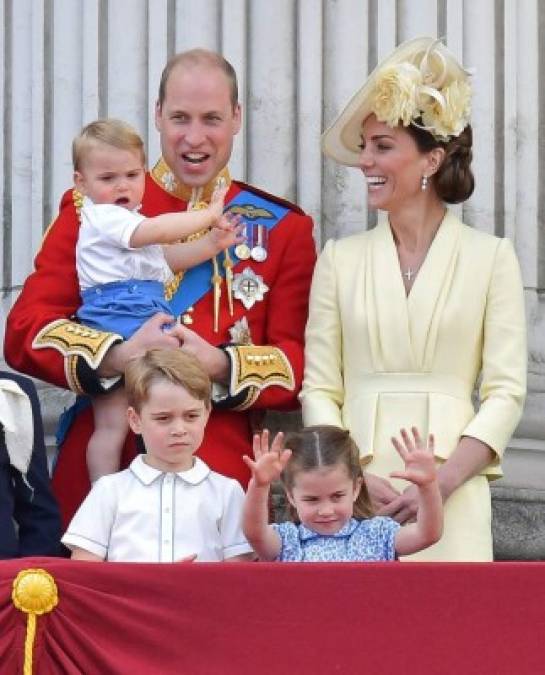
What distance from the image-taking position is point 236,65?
263 inches

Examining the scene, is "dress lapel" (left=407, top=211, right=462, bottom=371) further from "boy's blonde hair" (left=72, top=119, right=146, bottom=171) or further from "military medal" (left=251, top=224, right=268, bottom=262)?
"boy's blonde hair" (left=72, top=119, right=146, bottom=171)

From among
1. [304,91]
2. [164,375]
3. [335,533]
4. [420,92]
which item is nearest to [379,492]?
[335,533]

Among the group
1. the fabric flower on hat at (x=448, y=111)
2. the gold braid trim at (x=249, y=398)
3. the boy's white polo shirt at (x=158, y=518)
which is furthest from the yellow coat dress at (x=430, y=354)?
the boy's white polo shirt at (x=158, y=518)

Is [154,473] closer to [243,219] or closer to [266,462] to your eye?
[266,462]

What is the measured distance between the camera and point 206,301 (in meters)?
6.09

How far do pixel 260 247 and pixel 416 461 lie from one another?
1118 millimetres

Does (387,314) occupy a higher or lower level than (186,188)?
lower

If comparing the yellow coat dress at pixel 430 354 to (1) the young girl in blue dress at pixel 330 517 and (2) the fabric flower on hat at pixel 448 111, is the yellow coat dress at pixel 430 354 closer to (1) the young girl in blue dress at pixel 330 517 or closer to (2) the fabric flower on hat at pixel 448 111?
(2) the fabric flower on hat at pixel 448 111

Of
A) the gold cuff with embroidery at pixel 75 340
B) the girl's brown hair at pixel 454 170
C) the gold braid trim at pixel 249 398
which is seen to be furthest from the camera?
the girl's brown hair at pixel 454 170

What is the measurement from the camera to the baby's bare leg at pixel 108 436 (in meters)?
5.82

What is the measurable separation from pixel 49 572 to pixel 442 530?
1.00 meters

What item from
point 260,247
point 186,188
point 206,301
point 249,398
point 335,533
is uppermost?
point 186,188

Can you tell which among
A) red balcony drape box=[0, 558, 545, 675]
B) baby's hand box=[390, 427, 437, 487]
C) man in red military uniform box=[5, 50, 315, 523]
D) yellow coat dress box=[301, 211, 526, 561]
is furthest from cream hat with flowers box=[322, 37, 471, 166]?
red balcony drape box=[0, 558, 545, 675]

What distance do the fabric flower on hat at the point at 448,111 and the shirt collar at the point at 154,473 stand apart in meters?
1.02
